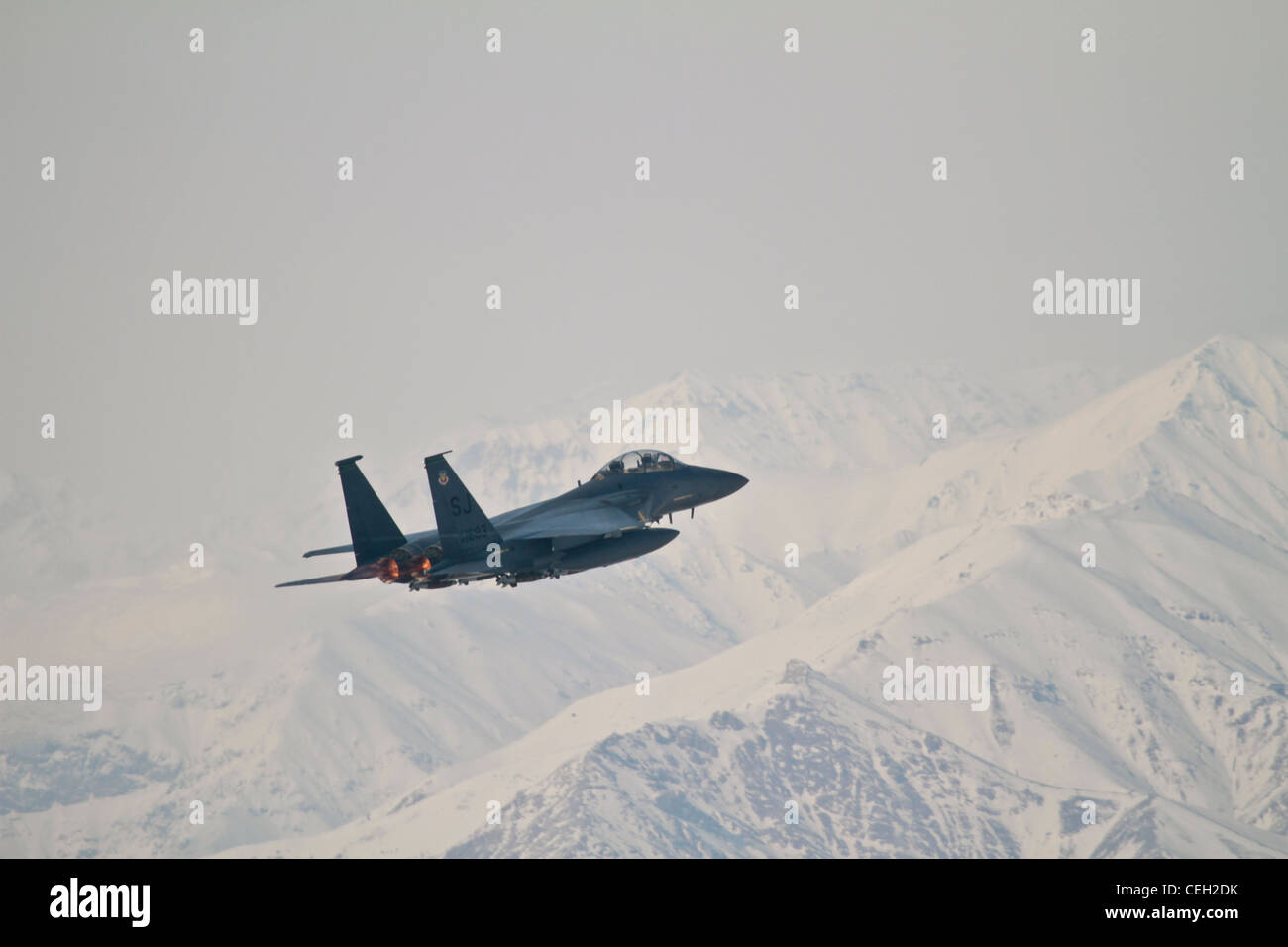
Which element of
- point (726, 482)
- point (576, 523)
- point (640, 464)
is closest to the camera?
point (576, 523)

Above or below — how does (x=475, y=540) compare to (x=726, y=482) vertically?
below

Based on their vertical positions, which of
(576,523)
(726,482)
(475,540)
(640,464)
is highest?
(640,464)

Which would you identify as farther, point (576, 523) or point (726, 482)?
point (726, 482)

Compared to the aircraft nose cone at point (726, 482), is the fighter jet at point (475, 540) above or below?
below

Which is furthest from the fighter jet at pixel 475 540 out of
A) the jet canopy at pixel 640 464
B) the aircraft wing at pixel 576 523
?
the jet canopy at pixel 640 464

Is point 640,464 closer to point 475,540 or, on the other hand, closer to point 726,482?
point 726,482

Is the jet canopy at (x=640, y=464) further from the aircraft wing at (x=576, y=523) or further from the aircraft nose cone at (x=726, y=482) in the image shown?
the aircraft nose cone at (x=726, y=482)

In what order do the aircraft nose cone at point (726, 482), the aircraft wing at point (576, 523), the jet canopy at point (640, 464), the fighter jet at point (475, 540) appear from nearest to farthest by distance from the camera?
the fighter jet at point (475, 540)
the aircraft wing at point (576, 523)
the jet canopy at point (640, 464)
the aircraft nose cone at point (726, 482)

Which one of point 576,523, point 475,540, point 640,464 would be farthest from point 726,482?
point 475,540

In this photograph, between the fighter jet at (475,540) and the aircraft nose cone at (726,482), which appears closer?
the fighter jet at (475,540)

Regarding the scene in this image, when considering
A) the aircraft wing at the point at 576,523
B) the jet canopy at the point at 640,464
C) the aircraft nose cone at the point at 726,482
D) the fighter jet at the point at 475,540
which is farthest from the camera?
the aircraft nose cone at the point at 726,482

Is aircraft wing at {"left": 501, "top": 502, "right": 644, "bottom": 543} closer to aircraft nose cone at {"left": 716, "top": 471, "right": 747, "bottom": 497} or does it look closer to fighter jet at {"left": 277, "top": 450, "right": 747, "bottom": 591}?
fighter jet at {"left": 277, "top": 450, "right": 747, "bottom": 591}
